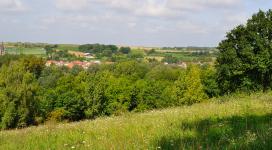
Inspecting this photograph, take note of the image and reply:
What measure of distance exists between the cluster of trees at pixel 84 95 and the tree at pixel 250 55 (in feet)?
36.7

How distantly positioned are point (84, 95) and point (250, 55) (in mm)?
33072

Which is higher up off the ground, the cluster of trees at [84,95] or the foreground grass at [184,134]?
the foreground grass at [184,134]

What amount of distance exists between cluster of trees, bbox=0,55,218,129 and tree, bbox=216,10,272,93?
36.7 feet

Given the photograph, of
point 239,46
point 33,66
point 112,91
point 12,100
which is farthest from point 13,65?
point 33,66

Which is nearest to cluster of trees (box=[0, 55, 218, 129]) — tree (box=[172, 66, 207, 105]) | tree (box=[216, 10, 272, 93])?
tree (box=[172, 66, 207, 105])

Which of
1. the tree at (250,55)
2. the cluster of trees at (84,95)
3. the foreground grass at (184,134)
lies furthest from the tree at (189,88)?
the foreground grass at (184,134)

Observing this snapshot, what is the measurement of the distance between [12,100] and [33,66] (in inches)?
2143

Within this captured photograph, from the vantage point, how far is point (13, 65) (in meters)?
58.3

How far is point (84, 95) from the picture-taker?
67.1 meters

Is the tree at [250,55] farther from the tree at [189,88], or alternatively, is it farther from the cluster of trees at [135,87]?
the tree at [189,88]

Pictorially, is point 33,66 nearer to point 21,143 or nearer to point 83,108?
point 83,108

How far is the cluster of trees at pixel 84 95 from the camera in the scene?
52.6 metres

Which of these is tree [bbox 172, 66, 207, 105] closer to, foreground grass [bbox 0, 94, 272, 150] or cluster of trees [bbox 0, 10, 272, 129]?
cluster of trees [bbox 0, 10, 272, 129]

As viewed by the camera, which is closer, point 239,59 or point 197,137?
point 197,137
